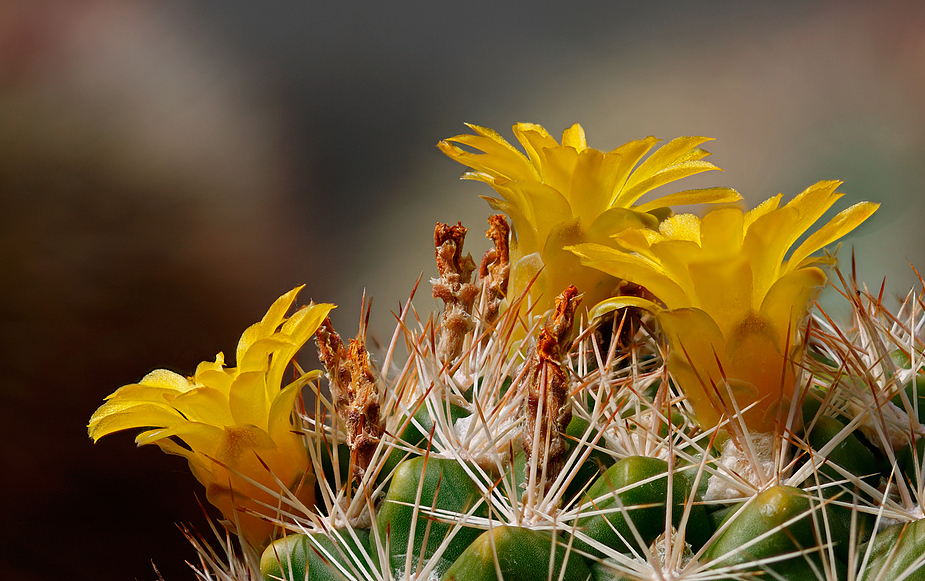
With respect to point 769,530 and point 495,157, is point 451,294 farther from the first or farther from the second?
point 769,530

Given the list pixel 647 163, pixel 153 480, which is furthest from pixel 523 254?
pixel 153 480

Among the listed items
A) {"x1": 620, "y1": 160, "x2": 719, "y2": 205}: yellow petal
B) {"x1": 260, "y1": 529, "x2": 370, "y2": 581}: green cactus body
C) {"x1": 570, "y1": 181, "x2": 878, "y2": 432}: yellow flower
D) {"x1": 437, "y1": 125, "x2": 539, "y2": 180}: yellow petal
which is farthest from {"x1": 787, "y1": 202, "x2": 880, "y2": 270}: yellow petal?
{"x1": 260, "y1": 529, "x2": 370, "y2": 581}: green cactus body

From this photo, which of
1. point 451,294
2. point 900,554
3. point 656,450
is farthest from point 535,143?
point 900,554

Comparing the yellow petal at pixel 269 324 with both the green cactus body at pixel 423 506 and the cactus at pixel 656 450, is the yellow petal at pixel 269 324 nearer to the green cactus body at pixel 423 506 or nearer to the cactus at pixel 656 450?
the cactus at pixel 656 450

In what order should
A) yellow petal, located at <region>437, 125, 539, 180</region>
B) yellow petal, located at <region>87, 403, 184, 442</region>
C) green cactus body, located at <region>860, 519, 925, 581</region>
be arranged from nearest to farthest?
green cactus body, located at <region>860, 519, 925, 581</region> < yellow petal, located at <region>87, 403, 184, 442</region> < yellow petal, located at <region>437, 125, 539, 180</region>

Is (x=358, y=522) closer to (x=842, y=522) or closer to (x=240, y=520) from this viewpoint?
(x=240, y=520)

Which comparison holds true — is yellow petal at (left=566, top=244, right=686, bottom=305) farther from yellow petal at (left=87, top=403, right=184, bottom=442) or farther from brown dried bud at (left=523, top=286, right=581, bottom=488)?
yellow petal at (left=87, top=403, right=184, bottom=442)
